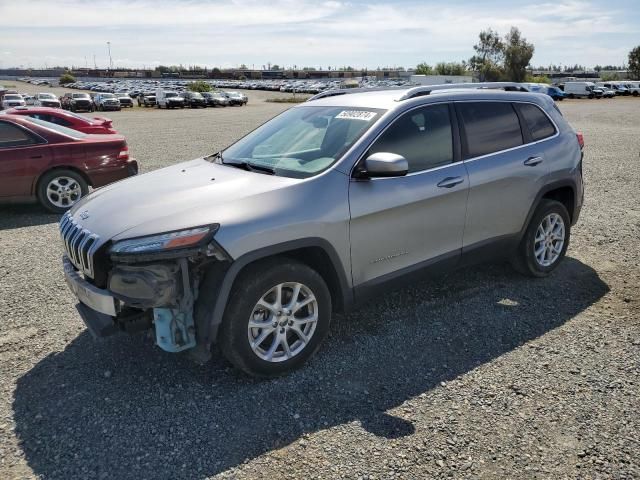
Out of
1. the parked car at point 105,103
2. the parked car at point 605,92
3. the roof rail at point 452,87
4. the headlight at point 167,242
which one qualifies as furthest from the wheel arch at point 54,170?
the parked car at point 605,92

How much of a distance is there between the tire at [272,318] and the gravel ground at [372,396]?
0.55 ft

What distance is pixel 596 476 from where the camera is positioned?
2.68m

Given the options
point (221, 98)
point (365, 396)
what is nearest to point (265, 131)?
point (365, 396)

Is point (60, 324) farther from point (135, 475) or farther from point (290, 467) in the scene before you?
point (290, 467)

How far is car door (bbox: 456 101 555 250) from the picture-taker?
14.3 feet

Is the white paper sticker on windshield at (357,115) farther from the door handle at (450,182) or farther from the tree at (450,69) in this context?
the tree at (450,69)

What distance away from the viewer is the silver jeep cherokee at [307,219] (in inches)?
125

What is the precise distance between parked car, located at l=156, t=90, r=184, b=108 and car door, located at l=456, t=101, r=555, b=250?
43.8 meters

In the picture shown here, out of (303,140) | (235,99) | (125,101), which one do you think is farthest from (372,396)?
(235,99)

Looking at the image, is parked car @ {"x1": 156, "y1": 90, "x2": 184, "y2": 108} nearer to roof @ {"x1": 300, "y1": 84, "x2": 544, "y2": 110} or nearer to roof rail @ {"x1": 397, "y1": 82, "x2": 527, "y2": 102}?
roof @ {"x1": 300, "y1": 84, "x2": 544, "y2": 110}

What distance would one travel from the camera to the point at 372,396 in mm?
3365

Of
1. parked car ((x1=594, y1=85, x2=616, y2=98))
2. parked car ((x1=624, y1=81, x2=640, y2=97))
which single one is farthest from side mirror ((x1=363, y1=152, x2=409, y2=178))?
parked car ((x1=624, y1=81, x2=640, y2=97))

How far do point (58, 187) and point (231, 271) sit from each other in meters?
5.96

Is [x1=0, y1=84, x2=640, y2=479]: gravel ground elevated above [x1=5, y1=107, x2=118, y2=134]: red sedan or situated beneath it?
situated beneath
